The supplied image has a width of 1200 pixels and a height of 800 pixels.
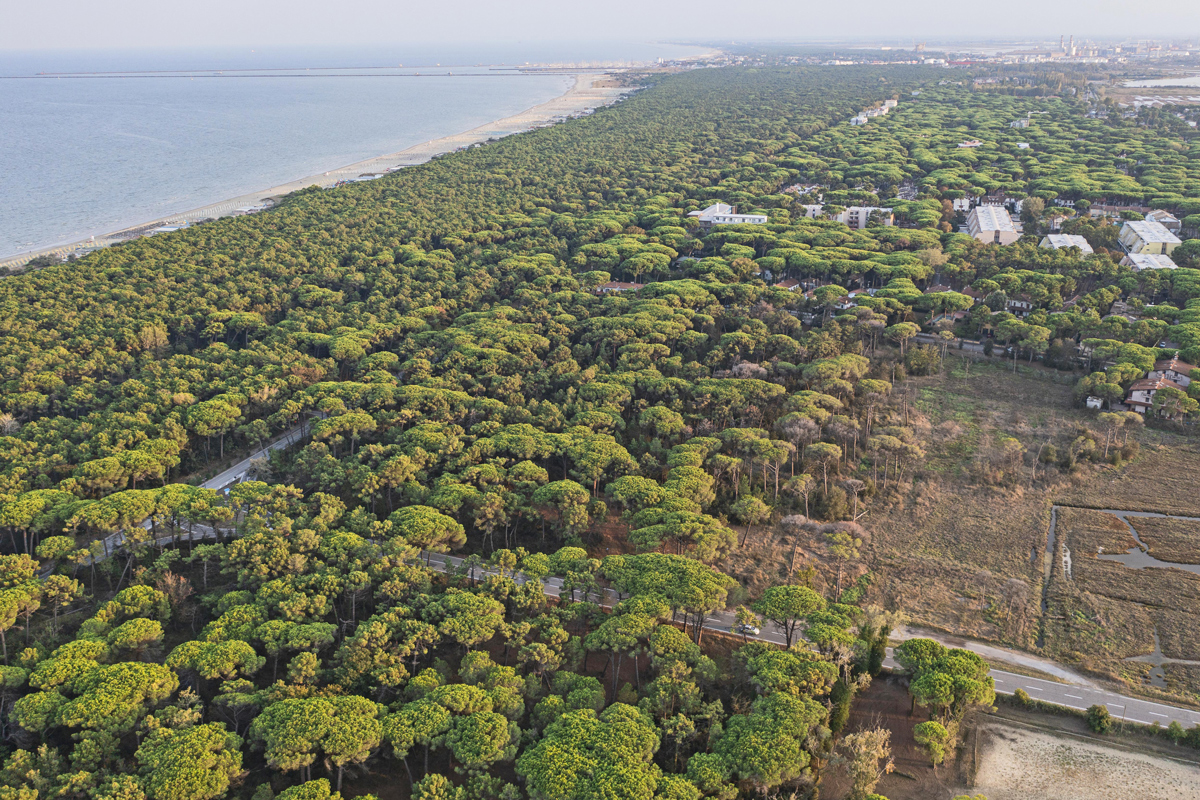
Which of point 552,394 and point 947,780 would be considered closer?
point 947,780

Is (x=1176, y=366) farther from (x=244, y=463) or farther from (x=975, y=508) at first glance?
(x=244, y=463)

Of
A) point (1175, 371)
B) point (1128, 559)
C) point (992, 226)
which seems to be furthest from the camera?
point (992, 226)

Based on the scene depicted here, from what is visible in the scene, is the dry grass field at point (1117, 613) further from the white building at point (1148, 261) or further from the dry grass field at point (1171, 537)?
the white building at point (1148, 261)

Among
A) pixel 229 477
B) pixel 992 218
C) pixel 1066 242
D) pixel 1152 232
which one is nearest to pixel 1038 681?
pixel 229 477

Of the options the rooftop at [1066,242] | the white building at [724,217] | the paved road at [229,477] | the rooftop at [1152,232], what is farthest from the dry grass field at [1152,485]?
the white building at [724,217]

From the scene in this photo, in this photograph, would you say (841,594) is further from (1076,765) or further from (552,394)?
(552,394)

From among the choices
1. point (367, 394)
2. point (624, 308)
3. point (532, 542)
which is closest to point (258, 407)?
point (367, 394)
